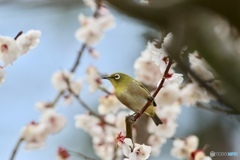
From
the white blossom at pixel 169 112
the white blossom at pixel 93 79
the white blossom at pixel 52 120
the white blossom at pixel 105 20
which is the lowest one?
the white blossom at pixel 52 120

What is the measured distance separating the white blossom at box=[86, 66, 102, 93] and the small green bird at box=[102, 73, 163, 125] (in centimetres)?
53

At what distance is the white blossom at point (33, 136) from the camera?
5.63ft

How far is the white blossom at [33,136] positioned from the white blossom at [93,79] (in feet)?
0.76

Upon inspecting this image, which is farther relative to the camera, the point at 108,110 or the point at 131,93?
the point at 108,110

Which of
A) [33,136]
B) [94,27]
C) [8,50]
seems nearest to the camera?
[8,50]

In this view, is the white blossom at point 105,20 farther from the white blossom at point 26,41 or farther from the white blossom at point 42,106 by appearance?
the white blossom at point 26,41

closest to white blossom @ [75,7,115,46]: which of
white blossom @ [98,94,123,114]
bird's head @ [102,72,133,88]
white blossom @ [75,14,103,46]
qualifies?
white blossom @ [75,14,103,46]

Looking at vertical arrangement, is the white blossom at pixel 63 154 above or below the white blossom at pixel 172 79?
below

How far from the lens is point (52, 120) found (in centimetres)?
189

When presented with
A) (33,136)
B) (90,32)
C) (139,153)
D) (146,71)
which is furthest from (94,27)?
(139,153)

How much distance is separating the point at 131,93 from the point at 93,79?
2.37 feet

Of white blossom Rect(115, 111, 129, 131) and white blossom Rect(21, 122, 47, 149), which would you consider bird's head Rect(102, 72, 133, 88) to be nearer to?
white blossom Rect(115, 111, 129, 131)

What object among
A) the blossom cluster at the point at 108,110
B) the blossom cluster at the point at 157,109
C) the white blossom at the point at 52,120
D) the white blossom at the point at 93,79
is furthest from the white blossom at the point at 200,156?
the white blossom at the point at 52,120

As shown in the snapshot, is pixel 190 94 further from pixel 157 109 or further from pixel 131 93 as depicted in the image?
pixel 131 93
